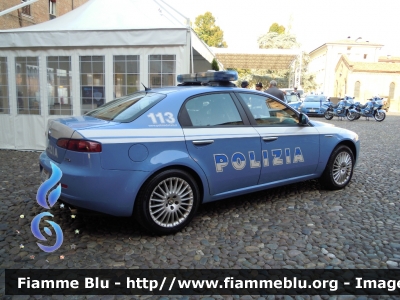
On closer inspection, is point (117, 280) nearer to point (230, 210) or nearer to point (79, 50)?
point (230, 210)

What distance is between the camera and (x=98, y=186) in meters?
3.25

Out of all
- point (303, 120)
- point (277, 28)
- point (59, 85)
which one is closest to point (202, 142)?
point (303, 120)

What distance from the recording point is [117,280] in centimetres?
282

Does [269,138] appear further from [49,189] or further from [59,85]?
[59,85]

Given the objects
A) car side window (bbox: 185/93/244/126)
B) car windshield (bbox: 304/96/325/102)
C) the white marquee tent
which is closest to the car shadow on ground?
car side window (bbox: 185/93/244/126)

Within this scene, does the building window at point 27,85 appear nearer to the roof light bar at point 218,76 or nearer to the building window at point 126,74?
the building window at point 126,74

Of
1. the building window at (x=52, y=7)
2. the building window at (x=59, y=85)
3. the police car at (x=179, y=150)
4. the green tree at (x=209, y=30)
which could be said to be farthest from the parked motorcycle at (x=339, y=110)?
the green tree at (x=209, y=30)

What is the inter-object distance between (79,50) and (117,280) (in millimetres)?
6131

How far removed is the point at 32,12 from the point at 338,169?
2130 cm

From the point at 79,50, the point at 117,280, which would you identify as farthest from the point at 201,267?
the point at 79,50

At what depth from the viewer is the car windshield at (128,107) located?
12.0 feet

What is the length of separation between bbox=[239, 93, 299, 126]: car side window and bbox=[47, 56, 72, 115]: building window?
5020 millimetres

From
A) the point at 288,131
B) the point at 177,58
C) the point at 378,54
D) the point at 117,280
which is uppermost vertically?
the point at 378,54

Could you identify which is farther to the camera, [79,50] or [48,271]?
[79,50]
